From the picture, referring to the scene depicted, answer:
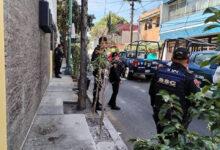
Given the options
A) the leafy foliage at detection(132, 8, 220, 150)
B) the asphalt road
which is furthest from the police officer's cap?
the leafy foliage at detection(132, 8, 220, 150)

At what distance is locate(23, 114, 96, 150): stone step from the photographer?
6.23 meters

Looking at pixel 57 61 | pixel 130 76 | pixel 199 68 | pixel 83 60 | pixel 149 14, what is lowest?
pixel 130 76

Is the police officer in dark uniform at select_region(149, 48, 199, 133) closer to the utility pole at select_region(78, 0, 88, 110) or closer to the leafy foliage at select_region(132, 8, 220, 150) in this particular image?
the leafy foliage at select_region(132, 8, 220, 150)

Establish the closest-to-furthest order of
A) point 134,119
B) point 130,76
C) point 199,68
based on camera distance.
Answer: point 134,119 < point 199,68 < point 130,76

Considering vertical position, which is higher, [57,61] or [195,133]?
[195,133]

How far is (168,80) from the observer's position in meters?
4.89

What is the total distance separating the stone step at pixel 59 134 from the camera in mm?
6231

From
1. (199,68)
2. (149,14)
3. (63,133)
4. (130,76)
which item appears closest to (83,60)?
(63,133)

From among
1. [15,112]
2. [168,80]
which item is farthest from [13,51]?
[168,80]

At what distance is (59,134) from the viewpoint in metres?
6.97

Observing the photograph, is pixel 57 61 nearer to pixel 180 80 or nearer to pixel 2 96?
pixel 180 80

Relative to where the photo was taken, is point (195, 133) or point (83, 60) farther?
point (83, 60)

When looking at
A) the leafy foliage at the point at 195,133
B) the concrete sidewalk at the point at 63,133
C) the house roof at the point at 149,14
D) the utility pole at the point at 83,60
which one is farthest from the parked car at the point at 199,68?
the house roof at the point at 149,14

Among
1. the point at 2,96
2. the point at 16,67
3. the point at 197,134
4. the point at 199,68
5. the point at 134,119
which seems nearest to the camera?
the point at 197,134
